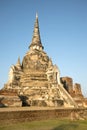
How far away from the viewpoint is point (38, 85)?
24.7 metres

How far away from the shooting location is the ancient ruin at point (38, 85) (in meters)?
21.0

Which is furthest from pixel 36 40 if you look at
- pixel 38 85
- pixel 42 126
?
pixel 42 126

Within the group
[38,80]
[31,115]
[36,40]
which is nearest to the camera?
[31,115]

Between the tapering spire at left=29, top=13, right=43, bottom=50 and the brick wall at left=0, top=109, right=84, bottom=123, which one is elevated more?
the tapering spire at left=29, top=13, right=43, bottom=50

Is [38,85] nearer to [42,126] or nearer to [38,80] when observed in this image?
[38,80]

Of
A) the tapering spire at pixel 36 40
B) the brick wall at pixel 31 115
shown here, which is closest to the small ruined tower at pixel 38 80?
the tapering spire at pixel 36 40

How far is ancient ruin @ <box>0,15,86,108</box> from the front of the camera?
21.0 m

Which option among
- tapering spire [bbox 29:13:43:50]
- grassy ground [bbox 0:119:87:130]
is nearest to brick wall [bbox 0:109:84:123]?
grassy ground [bbox 0:119:87:130]

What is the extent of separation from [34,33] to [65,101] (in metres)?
18.2

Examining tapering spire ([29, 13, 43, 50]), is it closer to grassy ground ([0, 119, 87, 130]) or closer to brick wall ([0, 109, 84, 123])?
brick wall ([0, 109, 84, 123])

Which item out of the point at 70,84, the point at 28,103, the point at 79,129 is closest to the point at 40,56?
the point at 70,84

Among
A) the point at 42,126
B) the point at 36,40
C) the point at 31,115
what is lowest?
the point at 42,126

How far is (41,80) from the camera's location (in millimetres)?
26141

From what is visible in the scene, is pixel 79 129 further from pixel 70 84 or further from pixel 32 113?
pixel 70 84
